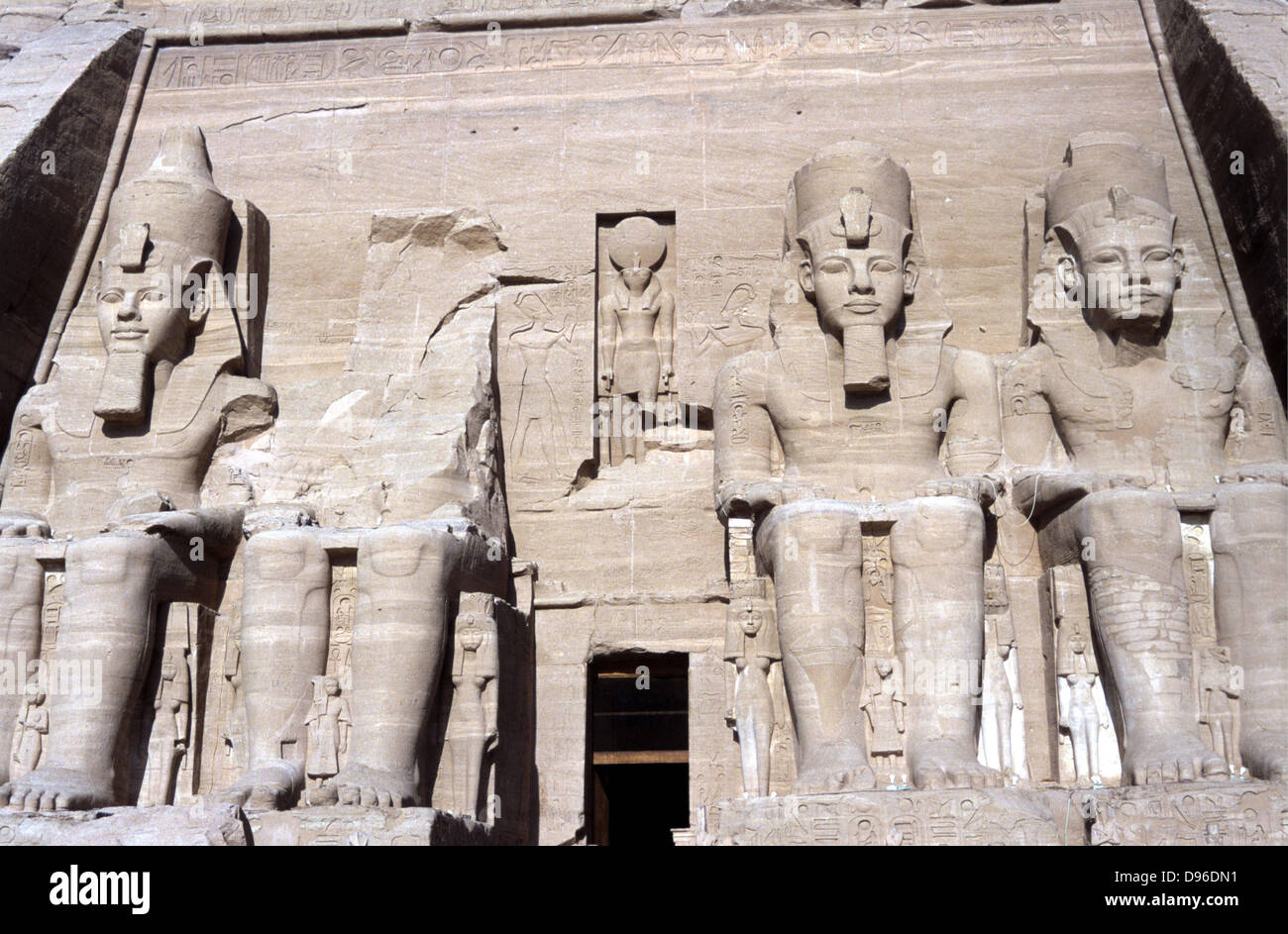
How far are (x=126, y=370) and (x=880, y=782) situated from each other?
157 inches

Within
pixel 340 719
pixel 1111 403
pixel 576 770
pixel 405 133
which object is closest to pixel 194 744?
pixel 340 719

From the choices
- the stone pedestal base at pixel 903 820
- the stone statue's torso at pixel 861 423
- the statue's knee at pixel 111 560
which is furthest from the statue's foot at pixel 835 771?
the statue's knee at pixel 111 560

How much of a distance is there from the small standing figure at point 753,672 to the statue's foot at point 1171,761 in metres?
1.46

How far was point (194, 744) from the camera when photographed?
7508 mm

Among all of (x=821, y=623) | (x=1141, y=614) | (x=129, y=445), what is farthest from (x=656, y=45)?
(x=1141, y=614)

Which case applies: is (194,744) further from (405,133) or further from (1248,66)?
(1248,66)

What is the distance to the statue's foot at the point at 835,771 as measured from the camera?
656 cm

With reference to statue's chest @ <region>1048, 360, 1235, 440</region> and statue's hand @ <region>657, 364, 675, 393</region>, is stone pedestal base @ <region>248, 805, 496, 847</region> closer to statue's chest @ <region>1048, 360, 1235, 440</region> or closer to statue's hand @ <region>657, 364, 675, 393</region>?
statue's hand @ <region>657, 364, 675, 393</region>

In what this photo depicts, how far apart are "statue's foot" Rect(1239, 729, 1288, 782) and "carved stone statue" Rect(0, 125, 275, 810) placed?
444 centimetres

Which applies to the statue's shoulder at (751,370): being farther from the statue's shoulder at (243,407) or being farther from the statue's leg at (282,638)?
the statue's shoulder at (243,407)

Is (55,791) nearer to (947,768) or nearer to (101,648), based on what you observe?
(101,648)

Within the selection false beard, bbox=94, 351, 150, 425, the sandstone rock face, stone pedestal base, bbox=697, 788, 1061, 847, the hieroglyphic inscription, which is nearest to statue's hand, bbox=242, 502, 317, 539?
the sandstone rock face

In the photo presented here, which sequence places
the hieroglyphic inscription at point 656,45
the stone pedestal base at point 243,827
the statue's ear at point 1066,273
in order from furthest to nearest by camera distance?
the hieroglyphic inscription at point 656,45, the statue's ear at point 1066,273, the stone pedestal base at point 243,827

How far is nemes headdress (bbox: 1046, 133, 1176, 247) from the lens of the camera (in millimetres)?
7820
